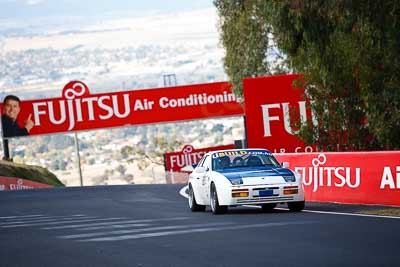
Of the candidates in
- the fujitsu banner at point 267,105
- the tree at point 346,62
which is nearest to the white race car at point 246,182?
the tree at point 346,62

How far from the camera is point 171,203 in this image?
2941 cm

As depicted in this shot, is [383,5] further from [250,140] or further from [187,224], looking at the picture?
[250,140]

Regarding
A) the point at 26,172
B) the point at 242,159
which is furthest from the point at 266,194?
the point at 26,172

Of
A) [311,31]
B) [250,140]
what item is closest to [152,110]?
[250,140]

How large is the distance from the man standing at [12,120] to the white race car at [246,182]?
156ft

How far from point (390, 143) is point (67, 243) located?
15.9m

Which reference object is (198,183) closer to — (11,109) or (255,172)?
(255,172)

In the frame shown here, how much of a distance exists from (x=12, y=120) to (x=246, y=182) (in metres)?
50.4

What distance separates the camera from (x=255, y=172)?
22.7 meters

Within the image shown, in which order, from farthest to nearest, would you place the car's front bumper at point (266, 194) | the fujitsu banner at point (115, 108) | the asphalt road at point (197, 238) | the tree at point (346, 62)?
the fujitsu banner at point (115, 108)
the tree at point (346, 62)
the car's front bumper at point (266, 194)
the asphalt road at point (197, 238)

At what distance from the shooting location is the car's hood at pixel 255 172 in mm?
22453

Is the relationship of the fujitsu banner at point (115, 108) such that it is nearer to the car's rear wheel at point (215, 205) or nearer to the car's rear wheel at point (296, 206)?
the car's rear wheel at point (215, 205)

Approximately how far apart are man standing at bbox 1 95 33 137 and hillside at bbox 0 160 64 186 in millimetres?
2422

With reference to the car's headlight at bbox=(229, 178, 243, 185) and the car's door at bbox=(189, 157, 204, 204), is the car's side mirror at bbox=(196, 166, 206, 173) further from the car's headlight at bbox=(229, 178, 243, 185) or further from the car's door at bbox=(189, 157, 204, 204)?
the car's headlight at bbox=(229, 178, 243, 185)
